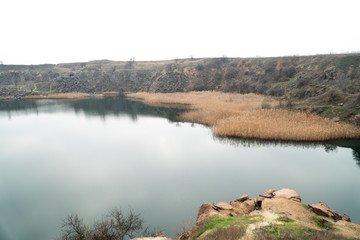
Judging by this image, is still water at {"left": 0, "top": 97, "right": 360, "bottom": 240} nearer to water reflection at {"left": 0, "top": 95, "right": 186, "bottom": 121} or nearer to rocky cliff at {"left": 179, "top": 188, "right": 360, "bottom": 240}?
rocky cliff at {"left": 179, "top": 188, "right": 360, "bottom": 240}

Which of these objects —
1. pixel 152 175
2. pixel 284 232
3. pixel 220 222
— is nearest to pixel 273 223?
pixel 284 232

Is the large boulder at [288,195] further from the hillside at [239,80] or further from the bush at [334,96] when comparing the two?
the bush at [334,96]

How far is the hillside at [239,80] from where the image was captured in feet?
82.7

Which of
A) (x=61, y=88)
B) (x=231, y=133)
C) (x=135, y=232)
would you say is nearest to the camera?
(x=135, y=232)

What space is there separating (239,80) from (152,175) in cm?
4576

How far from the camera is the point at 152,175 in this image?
41.8 feet

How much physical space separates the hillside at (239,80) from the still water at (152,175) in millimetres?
9226

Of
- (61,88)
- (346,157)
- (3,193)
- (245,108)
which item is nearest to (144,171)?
(3,193)

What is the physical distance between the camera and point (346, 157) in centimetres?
1491

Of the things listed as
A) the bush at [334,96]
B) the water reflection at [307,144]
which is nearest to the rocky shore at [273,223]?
the water reflection at [307,144]

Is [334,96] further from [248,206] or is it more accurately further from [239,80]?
[239,80]

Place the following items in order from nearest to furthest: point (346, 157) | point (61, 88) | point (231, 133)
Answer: point (346, 157) → point (231, 133) → point (61, 88)

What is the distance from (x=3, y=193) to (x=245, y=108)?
24694 millimetres

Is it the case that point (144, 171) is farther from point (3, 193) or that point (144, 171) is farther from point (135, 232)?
point (3, 193)
